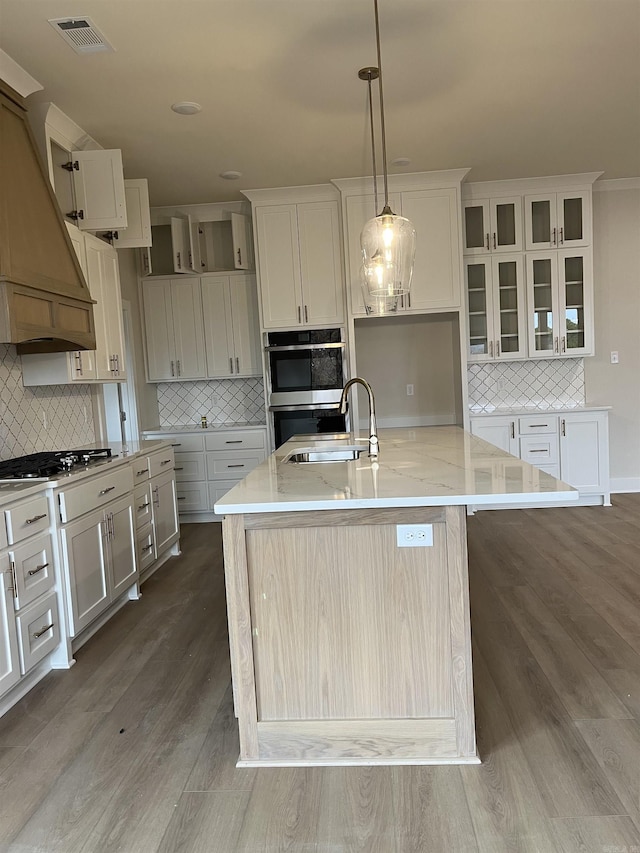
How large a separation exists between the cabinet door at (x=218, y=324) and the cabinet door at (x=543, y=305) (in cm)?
260

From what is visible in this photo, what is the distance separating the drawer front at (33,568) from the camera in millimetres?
2373

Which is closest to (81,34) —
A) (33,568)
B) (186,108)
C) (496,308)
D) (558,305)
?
(186,108)

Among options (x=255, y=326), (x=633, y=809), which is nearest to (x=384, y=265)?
(x=633, y=809)

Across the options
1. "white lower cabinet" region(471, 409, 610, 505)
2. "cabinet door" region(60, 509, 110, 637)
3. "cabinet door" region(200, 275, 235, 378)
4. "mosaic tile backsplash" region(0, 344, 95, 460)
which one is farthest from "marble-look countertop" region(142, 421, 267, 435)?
"cabinet door" region(60, 509, 110, 637)

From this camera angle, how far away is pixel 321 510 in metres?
1.82

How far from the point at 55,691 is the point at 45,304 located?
1.75m

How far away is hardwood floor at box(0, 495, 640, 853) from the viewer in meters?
1.60

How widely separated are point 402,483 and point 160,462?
2.53 m


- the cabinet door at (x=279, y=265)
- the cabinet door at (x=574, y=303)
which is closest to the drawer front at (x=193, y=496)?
the cabinet door at (x=279, y=265)

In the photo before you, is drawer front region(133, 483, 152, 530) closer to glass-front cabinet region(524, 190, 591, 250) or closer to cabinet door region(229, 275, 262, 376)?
cabinet door region(229, 275, 262, 376)

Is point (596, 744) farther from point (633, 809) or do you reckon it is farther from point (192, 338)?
point (192, 338)

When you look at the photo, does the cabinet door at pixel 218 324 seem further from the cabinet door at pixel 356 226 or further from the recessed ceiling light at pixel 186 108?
the recessed ceiling light at pixel 186 108

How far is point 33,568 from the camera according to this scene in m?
2.48

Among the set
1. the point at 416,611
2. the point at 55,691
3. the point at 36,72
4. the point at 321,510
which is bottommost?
the point at 55,691
